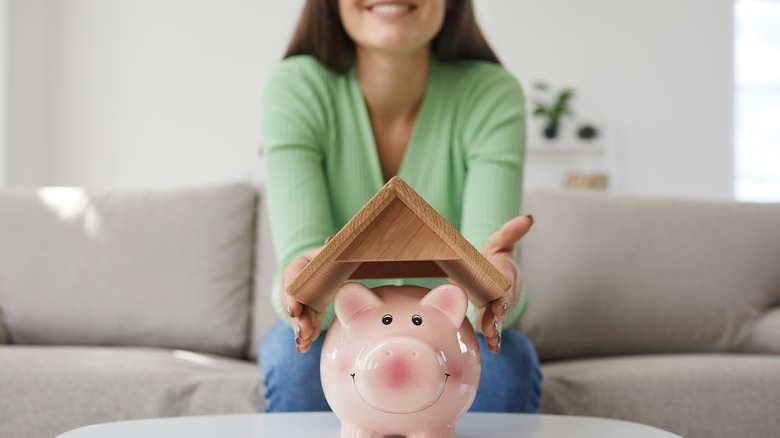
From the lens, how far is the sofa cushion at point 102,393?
1346 millimetres

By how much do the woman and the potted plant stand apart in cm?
335

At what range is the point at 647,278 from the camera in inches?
68.6

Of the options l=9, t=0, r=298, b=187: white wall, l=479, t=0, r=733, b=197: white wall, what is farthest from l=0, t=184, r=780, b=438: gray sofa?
l=479, t=0, r=733, b=197: white wall

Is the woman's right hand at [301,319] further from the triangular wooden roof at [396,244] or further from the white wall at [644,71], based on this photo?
the white wall at [644,71]

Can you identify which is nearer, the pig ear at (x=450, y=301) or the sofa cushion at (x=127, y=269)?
the pig ear at (x=450, y=301)

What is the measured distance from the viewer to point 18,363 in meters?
1.40

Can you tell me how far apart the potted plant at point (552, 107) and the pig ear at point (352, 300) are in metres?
4.01

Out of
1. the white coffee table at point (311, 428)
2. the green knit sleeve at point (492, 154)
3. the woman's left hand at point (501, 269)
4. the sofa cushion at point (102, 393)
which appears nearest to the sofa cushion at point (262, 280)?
the sofa cushion at point (102, 393)

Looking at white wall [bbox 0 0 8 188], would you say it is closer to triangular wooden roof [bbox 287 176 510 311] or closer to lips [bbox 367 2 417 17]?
lips [bbox 367 2 417 17]

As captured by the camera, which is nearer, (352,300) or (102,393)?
(352,300)

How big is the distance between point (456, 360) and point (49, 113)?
4391 millimetres

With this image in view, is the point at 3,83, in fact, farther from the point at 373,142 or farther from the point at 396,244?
the point at 396,244

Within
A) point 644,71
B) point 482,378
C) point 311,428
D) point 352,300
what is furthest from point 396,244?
point 644,71

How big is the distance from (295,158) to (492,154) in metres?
0.30
